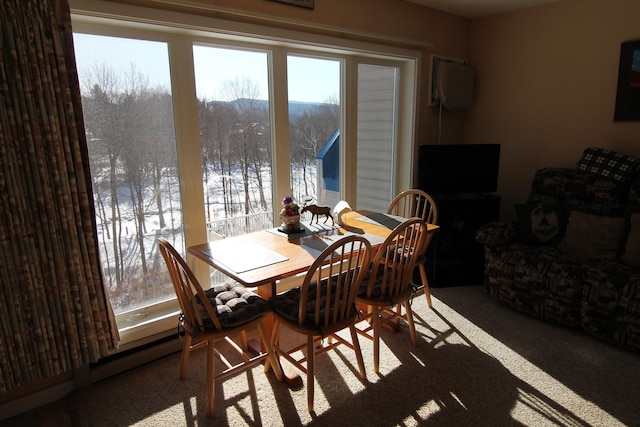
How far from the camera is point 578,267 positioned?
2705mm

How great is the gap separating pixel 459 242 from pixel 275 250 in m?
2.02

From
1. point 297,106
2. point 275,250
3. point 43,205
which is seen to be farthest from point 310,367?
point 297,106

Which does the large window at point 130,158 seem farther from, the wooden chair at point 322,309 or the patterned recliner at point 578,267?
the patterned recliner at point 578,267

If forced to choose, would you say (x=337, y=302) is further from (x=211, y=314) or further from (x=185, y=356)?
(x=185, y=356)

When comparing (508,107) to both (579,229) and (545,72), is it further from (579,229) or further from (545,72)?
(579,229)

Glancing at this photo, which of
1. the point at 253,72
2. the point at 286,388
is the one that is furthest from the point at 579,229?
the point at 253,72

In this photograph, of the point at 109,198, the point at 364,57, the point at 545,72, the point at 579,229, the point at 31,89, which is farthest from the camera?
the point at 545,72

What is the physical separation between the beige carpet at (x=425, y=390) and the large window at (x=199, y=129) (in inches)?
18.3

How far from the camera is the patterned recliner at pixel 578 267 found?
8.23 feet

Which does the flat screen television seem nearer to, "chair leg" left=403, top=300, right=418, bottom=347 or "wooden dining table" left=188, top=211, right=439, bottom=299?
"wooden dining table" left=188, top=211, right=439, bottom=299

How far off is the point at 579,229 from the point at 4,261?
3.56 m

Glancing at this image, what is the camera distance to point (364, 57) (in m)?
3.35

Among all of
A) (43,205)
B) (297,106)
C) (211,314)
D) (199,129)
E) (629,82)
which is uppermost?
(629,82)

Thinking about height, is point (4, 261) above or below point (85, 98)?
below
